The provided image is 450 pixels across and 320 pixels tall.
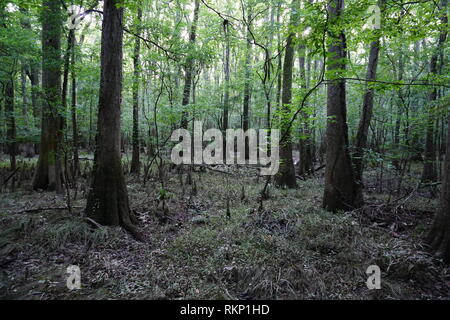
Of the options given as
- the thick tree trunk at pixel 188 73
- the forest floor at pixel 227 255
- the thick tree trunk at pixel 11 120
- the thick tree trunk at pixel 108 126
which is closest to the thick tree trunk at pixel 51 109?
the forest floor at pixel 227 255

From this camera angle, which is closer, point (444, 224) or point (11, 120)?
point (444, 224)

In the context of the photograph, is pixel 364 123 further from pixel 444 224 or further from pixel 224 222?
pixel 224 222

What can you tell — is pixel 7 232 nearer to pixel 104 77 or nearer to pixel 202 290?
pixel 104 77

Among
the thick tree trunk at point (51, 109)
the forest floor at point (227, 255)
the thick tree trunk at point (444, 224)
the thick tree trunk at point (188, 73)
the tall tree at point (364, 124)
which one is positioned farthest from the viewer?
the thick tree trunk at point (188, 73)

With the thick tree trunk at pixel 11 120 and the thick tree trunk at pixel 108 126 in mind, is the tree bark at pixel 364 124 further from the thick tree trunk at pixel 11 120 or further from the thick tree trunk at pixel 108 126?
the thick tree trunk at pixel 11 120

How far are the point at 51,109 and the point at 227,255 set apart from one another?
531 cm

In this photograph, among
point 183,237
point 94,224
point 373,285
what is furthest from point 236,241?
point 94,224

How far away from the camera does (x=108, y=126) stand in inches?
174

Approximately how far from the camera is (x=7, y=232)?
4.02 meters

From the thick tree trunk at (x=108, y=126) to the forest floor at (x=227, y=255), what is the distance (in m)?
0.40

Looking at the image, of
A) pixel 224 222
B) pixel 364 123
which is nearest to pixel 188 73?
pixel 224 222

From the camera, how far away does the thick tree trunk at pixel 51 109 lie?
18.7 ft

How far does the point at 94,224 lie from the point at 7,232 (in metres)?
1.44

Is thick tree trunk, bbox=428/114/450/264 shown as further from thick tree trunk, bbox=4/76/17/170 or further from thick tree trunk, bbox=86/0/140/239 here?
thick tree trunk, bbox=4/76/17/170
